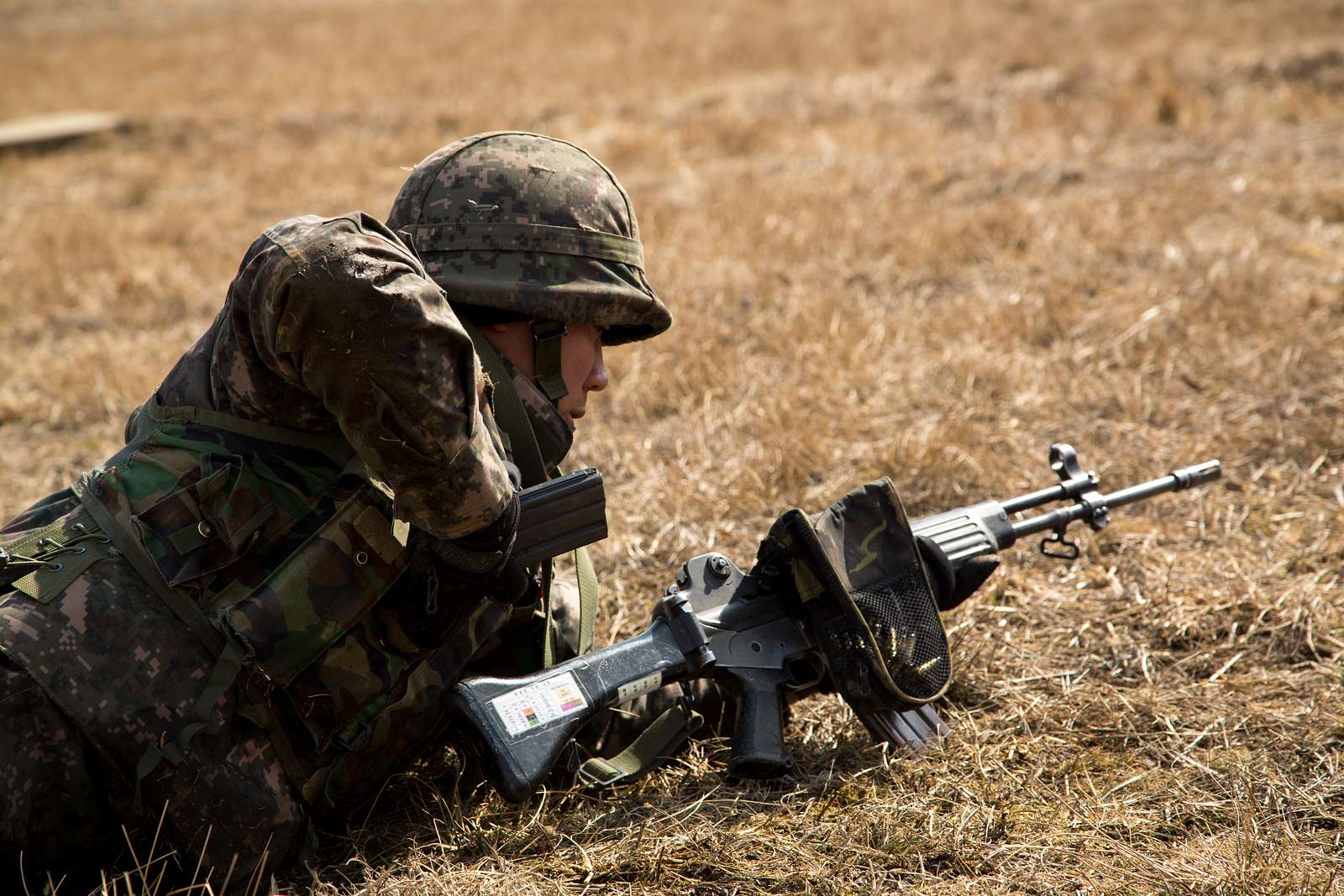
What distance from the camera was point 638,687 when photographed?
2963 millimetres

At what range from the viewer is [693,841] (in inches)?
112

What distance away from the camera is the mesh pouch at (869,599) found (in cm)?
308

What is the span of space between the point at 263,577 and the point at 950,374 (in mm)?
3506

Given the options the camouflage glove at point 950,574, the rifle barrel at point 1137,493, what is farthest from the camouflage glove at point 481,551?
the rifle barrel at point 1137,493

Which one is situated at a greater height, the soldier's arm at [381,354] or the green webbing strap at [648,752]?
the soldier's arm at [381,354]

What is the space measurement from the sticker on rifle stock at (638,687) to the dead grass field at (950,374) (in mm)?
290

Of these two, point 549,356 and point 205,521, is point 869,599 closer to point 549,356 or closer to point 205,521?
point 549,356

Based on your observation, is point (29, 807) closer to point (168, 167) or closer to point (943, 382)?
point (943, 382)

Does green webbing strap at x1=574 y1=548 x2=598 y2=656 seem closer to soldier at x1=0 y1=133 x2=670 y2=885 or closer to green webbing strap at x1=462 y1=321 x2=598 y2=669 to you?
green webbing strap at x1=462 y1=321 x2=598 y2=669

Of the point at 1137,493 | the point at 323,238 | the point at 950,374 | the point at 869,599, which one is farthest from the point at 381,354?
the point at 950,374

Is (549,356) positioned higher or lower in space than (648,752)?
higher

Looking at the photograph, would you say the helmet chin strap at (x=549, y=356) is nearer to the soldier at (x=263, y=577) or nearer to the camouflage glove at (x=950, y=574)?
the soldier at (x=263, y=577)

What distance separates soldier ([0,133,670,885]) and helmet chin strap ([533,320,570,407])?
39cm

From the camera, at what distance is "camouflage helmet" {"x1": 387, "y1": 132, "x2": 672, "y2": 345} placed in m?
3.02
